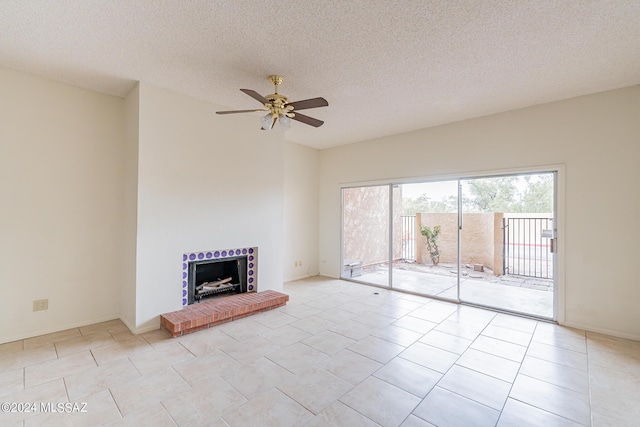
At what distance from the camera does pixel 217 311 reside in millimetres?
3504

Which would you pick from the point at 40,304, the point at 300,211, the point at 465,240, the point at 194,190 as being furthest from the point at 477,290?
the point at 40,304

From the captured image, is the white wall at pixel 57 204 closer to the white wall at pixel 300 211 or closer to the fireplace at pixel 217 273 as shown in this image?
the fireplace at pixel 217 273

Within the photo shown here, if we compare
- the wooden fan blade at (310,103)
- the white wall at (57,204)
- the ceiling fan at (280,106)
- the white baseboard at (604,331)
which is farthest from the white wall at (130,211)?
the white baseboard at (604,331)

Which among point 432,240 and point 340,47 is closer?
point 340,47

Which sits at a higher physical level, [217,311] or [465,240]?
[465,240]

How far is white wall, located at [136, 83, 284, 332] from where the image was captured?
3291mm

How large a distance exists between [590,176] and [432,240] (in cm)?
242

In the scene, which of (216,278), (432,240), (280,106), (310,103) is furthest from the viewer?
(432,240)

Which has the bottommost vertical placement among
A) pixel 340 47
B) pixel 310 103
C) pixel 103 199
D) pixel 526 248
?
pixel 526 248

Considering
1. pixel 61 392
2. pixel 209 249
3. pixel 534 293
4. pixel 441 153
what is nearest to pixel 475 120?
pixel 441 153

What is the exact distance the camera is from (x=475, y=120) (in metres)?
4.27

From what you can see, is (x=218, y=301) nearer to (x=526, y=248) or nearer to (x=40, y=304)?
(x=40, y=304)

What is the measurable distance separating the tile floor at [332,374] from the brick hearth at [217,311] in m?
0.12

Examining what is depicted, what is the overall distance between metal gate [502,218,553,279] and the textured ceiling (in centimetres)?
184
